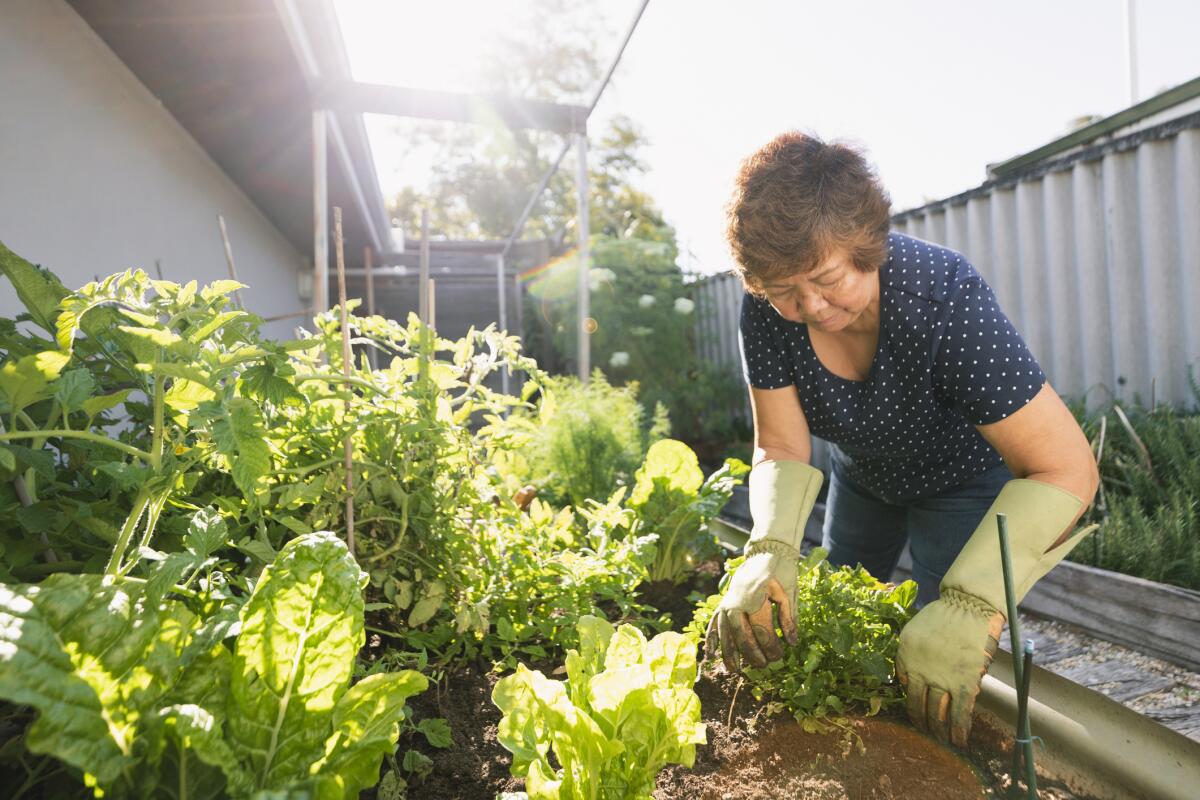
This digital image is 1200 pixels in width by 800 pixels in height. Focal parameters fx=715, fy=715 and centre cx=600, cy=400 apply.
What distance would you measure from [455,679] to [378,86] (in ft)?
13.2

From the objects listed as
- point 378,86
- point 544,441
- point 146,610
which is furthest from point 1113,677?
point 378,86

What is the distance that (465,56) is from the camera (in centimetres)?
467

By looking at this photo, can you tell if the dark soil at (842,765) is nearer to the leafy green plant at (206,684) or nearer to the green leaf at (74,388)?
the leafy green plant at (206,684)

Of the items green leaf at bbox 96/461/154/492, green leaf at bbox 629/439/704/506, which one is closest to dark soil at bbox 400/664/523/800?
green leaf at bbox 96/461/154/492

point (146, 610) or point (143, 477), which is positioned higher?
point (143, 477)

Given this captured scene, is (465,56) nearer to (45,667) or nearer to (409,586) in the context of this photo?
(409,586)

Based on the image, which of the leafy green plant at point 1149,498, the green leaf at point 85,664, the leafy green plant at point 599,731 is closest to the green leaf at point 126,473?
the green leaf at point 85,664

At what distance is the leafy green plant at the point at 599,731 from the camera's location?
68cm

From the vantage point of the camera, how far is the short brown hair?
126 cm

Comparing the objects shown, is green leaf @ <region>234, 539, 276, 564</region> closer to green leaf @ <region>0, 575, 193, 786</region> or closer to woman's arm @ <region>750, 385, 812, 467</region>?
green leaf @ <region>0, 575, 193, 786</region>

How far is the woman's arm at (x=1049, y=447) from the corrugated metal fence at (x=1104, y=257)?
8.75ft

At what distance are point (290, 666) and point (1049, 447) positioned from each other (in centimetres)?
117

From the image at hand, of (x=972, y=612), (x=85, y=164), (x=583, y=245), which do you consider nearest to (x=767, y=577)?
(x=972, y=612)

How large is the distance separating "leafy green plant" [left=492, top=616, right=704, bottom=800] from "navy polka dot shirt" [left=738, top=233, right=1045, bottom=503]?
0.85 m
